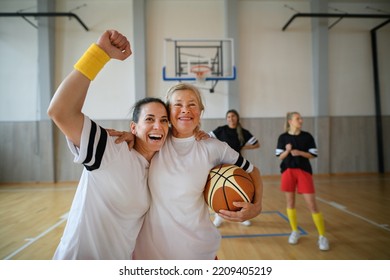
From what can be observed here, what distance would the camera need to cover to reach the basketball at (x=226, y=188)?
1.10 meters

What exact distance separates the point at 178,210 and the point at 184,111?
17.9 inches

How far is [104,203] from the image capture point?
92 centimetres

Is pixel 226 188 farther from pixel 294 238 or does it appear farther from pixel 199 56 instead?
pixel 199 56

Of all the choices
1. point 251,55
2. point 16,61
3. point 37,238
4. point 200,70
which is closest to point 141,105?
point 37,238

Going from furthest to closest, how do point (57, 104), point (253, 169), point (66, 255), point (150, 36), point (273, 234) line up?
point (150, 36) < point (273, 234) < point (253, 169) < point (66, 255) < point (57, 104)

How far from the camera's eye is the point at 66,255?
92cm

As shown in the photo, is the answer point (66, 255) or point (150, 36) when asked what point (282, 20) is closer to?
point (150, 36)

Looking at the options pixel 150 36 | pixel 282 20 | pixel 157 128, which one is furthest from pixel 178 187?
pixel 282 20

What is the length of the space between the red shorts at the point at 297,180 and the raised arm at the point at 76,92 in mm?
2469

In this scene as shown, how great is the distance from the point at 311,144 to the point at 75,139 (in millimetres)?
2675

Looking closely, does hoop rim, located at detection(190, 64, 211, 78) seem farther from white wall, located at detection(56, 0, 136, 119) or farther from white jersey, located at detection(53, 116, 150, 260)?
white jersey, located at detection(53, 116, 150, 260)
